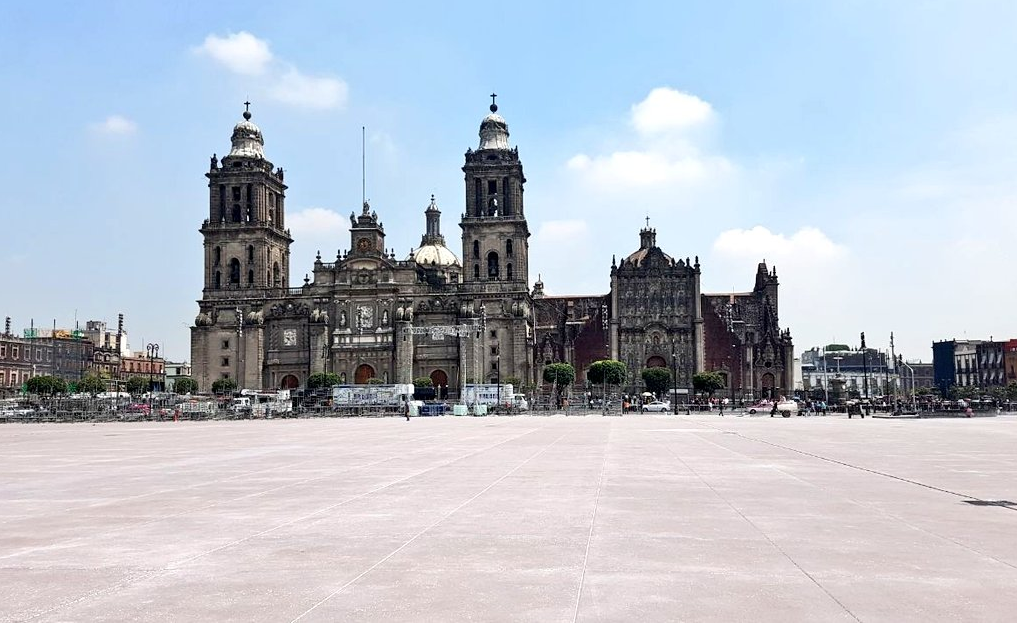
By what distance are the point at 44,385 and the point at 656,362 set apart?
6947 centimetres

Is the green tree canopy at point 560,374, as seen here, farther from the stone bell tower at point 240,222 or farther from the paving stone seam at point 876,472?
the paving stone seam at point 876,472

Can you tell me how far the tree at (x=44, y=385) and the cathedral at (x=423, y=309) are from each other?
16539 millimetres

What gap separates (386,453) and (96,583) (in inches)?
699

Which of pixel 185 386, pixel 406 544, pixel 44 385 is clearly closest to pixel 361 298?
pixel 185 386

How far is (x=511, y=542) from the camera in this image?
1023cm

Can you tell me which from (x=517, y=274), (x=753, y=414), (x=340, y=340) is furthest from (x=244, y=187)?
(x=753, y=414)

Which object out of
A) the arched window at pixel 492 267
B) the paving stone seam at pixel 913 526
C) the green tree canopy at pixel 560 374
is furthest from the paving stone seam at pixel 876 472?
the arched window at pixel 492 267

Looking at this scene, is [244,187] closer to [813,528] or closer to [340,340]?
[340,340]

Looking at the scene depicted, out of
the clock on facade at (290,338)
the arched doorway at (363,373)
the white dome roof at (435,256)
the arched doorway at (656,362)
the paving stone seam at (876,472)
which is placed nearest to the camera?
the paving stone seam at (876,472)

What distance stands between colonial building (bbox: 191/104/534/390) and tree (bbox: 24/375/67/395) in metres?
15.9

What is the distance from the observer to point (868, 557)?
925cm

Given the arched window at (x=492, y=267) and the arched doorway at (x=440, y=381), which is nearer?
the arched doorway at (x=440, y=381)

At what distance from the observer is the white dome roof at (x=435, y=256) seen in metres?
123

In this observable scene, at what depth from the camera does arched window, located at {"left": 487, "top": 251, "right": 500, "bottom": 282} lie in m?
100
